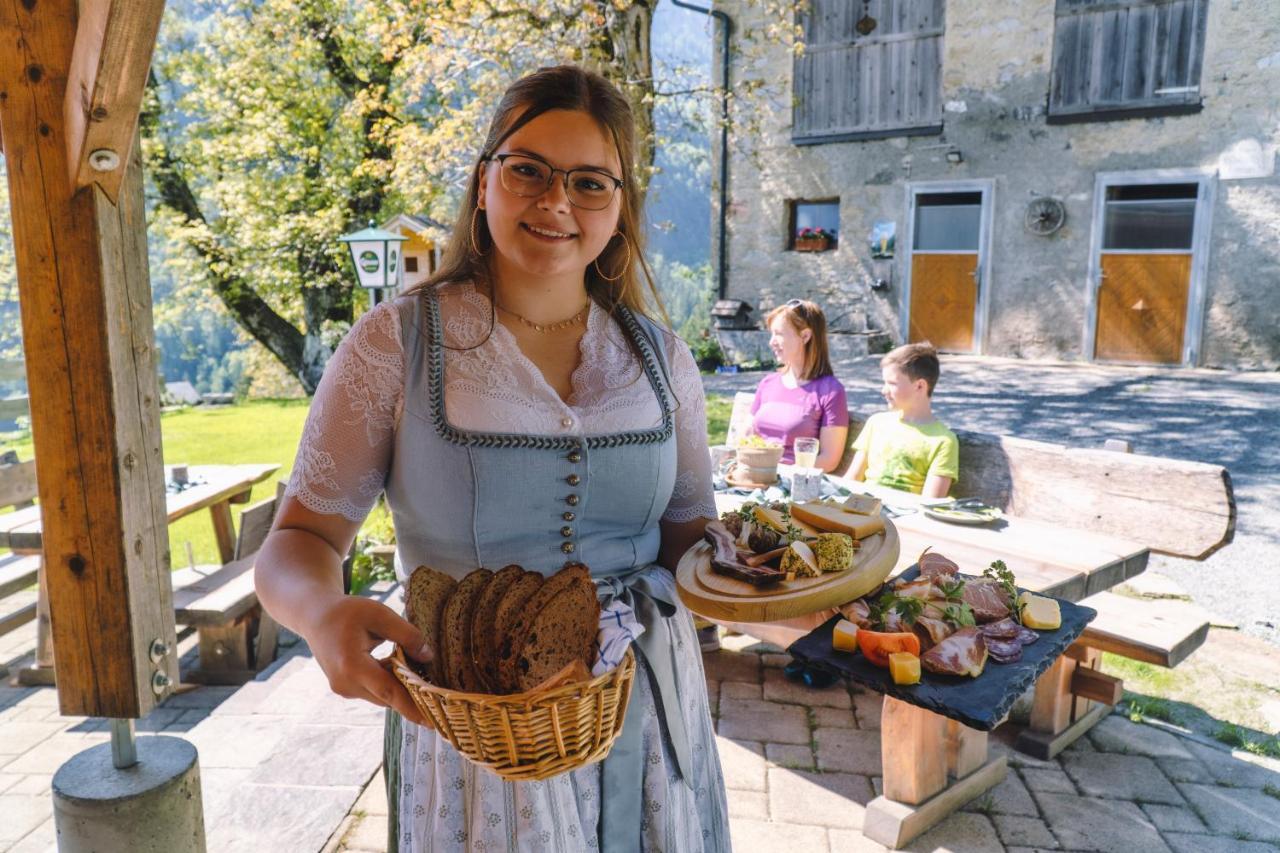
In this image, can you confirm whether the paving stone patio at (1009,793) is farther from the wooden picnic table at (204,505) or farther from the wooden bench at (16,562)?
the wooden bench at (16,562)

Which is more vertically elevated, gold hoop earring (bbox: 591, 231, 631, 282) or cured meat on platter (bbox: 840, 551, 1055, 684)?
gold hoop earring (bbox: 591, 231, 631, 282)

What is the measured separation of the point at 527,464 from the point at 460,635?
1.08 ft

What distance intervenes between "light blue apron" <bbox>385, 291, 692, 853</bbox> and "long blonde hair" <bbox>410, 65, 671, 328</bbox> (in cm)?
17

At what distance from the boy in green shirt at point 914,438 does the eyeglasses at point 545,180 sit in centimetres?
306

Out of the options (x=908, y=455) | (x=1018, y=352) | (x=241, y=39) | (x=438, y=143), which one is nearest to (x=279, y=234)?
(x=241, y=39)

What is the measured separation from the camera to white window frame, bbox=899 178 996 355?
13633 mm

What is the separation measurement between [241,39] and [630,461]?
59.1 feet

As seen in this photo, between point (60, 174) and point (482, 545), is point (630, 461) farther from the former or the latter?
point (60, 174)

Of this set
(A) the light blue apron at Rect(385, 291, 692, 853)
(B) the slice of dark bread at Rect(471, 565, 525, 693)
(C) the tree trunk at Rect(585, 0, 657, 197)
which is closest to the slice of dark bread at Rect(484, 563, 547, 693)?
(B) the slice of dark bread at Rect(471, 565, 525, 693)

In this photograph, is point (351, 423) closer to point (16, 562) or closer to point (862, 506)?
point (862, 506)

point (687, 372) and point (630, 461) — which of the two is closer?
point (630, 461)

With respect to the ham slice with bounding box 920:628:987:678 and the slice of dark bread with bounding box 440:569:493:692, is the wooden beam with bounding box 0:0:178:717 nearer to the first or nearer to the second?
the slice of dark bread with bounding box 440:569:493:692

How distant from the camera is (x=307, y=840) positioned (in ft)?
9.46

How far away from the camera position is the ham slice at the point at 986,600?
240cm
